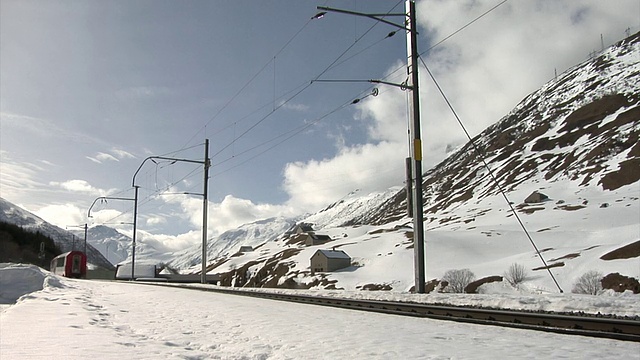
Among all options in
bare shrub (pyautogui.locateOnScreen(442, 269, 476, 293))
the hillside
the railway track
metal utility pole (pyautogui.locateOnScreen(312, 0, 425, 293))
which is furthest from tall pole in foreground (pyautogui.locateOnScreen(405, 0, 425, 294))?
the hillside

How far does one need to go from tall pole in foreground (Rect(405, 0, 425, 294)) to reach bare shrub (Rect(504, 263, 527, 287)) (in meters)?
50.3

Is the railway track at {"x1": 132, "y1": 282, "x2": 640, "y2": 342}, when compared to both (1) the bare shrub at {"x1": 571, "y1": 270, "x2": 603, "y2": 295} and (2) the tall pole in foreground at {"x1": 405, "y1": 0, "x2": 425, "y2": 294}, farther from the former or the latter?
(1) the bare shrub at {"x1": 571, "y1": 270, "x2": 603, "y2": 295}

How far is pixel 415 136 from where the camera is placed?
19.7 m

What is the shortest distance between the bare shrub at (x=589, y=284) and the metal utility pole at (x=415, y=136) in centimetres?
4506

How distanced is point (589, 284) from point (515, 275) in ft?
34.9

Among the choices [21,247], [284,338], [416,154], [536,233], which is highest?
[536,233]

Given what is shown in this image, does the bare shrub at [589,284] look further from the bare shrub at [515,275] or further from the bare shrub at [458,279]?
the bare shrub at [458,279]

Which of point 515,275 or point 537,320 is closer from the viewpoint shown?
point 537,320

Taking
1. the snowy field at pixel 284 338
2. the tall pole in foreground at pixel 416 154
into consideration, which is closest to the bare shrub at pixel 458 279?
the tall pole in foreground at pixel 416 154

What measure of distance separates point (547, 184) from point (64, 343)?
18118 cm

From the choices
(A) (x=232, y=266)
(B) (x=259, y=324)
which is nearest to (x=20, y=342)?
(B) (x=259, y=324)

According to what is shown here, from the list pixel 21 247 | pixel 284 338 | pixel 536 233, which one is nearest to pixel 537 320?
pixel 284 338

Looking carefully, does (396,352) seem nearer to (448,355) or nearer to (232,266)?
(448,355)

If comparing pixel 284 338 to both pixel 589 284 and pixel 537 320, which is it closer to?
pixel 537 320
